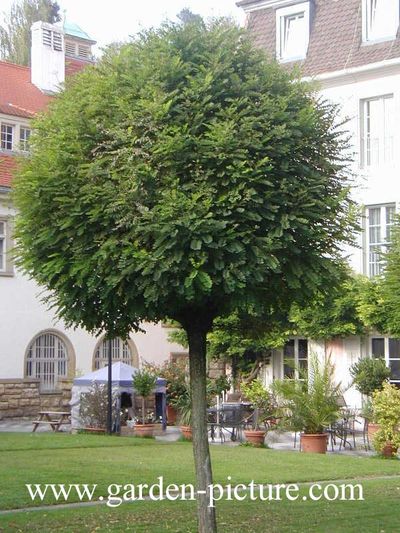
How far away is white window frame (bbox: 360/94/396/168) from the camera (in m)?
27.5

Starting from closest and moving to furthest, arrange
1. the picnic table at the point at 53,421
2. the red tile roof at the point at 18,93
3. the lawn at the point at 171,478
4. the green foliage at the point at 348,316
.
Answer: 1. the lawn at the point at 171,478
2. the picnic table at the point at 53,421
3. the green foliage at the point at 348,316
4. the red tile roof at the point at 18,93

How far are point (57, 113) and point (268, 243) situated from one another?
2419 mm

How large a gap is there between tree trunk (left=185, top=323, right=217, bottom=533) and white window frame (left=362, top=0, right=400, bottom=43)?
19926mm

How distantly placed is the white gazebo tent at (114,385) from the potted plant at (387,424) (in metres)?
7.27

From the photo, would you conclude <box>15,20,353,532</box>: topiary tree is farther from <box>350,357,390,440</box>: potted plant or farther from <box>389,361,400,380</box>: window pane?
<box>389,361,400,380</box>: window pane

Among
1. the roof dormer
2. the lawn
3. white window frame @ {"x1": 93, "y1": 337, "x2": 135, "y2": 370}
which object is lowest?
the lawn

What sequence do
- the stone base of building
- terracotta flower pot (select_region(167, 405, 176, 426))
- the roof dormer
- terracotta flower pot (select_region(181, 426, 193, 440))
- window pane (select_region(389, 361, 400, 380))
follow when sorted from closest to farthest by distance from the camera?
terracotta flower pot (select_region(181, 426, 193, 440)) < window pane (select_region(389, 361, 400, 380)) < terracotta flower pot (select_region(167, 405, 176, 426)) < the stone base of building < the roof dormer

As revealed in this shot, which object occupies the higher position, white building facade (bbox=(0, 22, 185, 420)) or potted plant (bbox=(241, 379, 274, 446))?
white building facade (bbox=(0, 22, 185, 420))

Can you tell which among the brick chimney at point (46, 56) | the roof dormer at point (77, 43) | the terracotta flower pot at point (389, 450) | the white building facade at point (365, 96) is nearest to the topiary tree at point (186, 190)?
the terracotta flower pot at point (389, 450)

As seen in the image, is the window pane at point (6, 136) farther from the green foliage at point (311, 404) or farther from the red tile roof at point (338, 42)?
the green foliage at point (311, 404)

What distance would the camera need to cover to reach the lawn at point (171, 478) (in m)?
10.6

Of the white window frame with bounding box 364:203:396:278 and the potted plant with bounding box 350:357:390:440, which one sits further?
the white window frame with bounding box 364:203:396:278

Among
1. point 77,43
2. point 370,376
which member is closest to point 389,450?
point 370,376

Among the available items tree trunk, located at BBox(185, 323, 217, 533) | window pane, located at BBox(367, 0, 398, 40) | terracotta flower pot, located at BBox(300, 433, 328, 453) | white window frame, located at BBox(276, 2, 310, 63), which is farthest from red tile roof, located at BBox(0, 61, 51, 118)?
tree trunk, located at BBox(185, 323, 217, 533)
